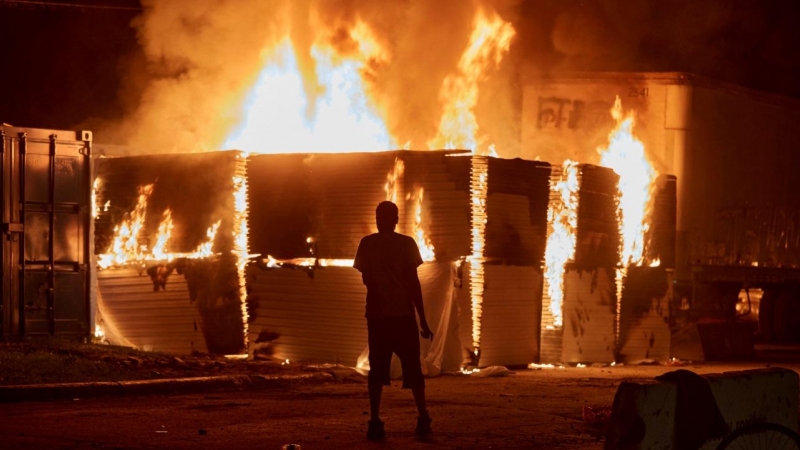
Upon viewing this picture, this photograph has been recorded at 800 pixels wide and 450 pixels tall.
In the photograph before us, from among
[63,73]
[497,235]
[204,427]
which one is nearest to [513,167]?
[497,235]

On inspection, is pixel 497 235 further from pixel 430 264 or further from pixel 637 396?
pixel 637 396

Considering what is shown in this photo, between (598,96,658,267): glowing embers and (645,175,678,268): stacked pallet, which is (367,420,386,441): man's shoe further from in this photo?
(645,175,678,268): stacked pallet

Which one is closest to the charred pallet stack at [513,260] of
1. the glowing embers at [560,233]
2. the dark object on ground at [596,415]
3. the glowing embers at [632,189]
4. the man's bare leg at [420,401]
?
the glowing embers at [560,233]

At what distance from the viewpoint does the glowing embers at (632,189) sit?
16969 mm

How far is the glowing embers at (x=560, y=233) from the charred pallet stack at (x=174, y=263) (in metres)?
4.17

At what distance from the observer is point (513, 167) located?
49.0ft

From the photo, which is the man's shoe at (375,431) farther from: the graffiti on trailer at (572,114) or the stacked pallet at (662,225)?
the graffiti on trailer at (572,114)

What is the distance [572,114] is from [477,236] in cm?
640

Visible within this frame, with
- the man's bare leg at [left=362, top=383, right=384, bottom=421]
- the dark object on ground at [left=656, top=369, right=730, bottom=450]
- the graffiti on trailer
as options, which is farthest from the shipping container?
the dark object on ground at [left=656, top=369, right=730, bottom=450]

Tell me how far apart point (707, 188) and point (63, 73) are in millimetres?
16001

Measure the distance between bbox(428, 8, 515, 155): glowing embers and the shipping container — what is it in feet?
16.3

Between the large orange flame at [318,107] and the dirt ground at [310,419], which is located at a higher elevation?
the large orange flame at [318,107]

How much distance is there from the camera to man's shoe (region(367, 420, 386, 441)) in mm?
8469

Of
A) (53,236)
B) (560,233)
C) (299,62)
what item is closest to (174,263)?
(53,236)
